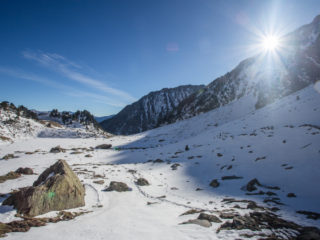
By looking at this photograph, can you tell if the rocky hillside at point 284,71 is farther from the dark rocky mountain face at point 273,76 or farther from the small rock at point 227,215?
the small rock at point 227,215

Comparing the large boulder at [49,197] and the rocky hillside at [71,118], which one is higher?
the rocky hillside at [71,118]

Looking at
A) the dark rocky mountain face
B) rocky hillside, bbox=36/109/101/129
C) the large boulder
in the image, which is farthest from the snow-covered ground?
rocky hillside, bbox=36/109/101/129

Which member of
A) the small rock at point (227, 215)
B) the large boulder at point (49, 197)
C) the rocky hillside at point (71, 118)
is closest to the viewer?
the large boulder at point (49, 197)

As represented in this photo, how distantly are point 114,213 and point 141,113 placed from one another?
620 ft

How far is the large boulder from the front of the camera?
6.53 m

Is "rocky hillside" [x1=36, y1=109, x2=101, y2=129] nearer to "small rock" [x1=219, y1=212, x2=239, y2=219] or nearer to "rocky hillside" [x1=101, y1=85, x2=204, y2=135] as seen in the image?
"small rock" [x1=219, y1=212, x2=239, y2=219]

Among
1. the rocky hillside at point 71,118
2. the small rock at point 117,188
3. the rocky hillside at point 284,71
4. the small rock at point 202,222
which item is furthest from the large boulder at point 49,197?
the rocky hillside at point 71,118

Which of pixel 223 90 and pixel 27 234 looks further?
pixel 223 90

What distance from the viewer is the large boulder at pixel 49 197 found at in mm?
6525

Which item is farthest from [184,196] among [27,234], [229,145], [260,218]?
[229,145]

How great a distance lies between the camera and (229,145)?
64.8ft

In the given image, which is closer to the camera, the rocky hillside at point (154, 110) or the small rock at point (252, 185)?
the small rock at point (252, 185)

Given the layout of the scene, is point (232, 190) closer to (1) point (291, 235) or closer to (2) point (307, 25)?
(1) point (291, 235)

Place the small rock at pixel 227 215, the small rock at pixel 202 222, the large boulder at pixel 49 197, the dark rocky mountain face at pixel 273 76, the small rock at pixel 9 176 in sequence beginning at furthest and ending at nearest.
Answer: the dark rocky mountain face at pixel 273 76, the small rock at pixel 9 176, the small rock at pixel 227 215, the large boulder at pixel 49 197, the small rock at pixel 202 222
